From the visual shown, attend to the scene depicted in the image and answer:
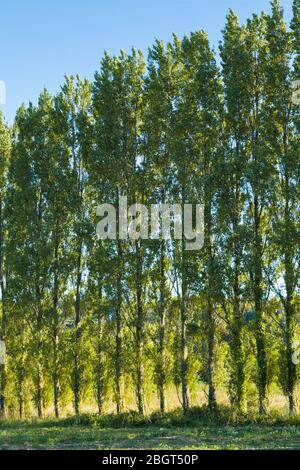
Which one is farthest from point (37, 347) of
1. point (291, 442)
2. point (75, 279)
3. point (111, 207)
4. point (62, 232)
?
point (291, 442)

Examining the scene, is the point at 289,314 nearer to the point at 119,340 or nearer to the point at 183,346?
the point at 183,346

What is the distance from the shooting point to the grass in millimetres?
14406

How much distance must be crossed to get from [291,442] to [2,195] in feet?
69.1

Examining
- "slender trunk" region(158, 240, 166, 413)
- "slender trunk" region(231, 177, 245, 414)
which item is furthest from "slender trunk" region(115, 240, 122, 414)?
"slender trunk" region(231, 177, 245, 414)

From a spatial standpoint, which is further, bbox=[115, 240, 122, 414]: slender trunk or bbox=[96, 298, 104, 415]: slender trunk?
bbox=[96, 298, 104, 415]: slender trunk

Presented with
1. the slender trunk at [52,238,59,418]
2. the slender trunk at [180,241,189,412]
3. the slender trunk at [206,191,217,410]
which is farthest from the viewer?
the slender trunk at [52,238,59,418]

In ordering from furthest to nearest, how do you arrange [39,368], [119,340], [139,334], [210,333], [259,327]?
[39,368] < [119,340] < [139,334] < [210,333] < [259,327]

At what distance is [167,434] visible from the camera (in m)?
17.2

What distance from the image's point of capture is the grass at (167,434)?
47.3 feet

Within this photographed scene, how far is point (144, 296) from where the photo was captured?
2408 cm

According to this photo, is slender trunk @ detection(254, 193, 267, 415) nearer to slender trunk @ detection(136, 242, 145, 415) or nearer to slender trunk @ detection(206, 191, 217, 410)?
slender trunk @ detection(206, 191, 217, 410)

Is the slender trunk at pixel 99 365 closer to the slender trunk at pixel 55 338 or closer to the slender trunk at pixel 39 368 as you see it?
the slender trunk at pixel 55 338

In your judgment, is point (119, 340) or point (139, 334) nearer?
point (139, 334)

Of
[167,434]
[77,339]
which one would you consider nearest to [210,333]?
[167,434]
